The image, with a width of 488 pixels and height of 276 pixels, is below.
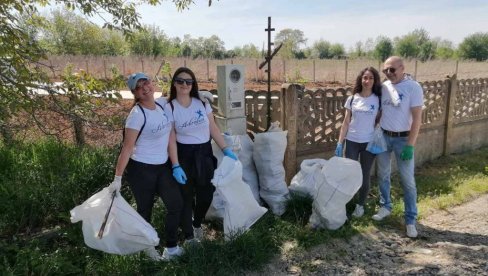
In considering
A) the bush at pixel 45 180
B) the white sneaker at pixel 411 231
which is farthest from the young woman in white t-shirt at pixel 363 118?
the bush at pixel 45 180

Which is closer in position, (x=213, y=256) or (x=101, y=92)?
(x=213, y=256)

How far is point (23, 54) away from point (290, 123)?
2.85m

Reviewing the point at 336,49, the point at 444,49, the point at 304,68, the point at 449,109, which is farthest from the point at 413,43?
the point at 449,109

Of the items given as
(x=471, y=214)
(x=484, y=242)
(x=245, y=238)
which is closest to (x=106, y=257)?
(x=245, y=238)

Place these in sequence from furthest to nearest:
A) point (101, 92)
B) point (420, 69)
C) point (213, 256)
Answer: point (420, 69), point (101, 92), point (213, 256)

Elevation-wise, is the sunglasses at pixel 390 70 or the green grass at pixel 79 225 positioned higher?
the sunglasses at pixel 390 70

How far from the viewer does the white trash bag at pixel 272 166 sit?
13.6 ft

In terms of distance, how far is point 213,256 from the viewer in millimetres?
3186

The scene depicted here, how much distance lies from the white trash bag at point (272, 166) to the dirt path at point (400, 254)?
2.51ft

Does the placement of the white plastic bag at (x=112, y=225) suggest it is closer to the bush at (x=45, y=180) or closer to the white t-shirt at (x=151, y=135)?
the white t-shirt at (x=151, y=135)

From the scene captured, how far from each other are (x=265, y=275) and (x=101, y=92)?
217cm

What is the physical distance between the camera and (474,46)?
6075 cm

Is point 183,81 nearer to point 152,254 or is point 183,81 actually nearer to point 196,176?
point 196,176

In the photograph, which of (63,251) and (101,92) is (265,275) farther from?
(101,92)
